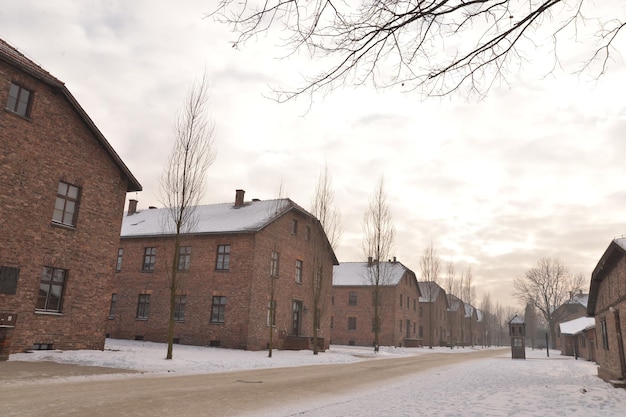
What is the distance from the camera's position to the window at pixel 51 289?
16062mm

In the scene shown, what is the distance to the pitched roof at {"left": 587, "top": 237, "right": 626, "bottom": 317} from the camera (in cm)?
1354

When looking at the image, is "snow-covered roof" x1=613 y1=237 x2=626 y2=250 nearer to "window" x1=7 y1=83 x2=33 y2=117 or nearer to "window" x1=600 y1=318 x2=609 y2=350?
"window" x1=600 y1=318 x2=609 y2=350

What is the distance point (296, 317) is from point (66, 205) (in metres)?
17.7

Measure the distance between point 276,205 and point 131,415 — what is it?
22.7 meters

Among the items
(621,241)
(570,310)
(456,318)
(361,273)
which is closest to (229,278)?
(621,241)

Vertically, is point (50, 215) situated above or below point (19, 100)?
below

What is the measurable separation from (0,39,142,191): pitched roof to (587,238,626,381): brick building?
62.2 ft

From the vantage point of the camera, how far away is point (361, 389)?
12.0m

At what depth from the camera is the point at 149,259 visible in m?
30.4

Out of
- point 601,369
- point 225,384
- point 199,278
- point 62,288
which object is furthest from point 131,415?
point 199,278

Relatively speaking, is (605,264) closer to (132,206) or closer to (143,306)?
(143,306)

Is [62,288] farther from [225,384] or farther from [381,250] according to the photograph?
[381,250]

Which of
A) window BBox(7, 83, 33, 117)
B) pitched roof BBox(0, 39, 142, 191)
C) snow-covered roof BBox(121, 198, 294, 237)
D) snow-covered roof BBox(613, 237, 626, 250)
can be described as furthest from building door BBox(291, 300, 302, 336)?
snow-covered roof BBox(613, 237, 626, 250)

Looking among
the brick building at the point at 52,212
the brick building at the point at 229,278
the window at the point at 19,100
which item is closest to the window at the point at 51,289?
the brick building at the point at 52,212
